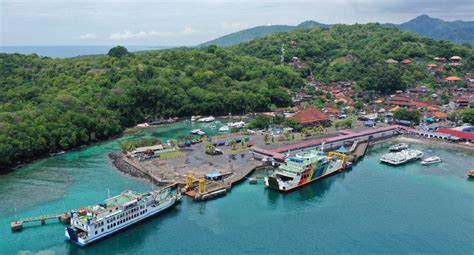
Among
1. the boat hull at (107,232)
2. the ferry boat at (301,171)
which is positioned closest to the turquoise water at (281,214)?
the boat hull at (107,232)

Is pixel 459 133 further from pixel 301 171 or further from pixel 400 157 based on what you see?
pixel 301 171

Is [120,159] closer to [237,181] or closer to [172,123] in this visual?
[237,181]

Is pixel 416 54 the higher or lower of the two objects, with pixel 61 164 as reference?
higher

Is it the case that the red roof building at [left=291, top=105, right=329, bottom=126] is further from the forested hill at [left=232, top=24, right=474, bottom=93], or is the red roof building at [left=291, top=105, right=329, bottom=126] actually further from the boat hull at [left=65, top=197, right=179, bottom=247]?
the boat hull at [left=65, top=197, right=179, bottom=247]

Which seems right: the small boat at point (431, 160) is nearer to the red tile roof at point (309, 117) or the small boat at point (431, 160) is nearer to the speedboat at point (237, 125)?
the red tile roof at point (309, 117)

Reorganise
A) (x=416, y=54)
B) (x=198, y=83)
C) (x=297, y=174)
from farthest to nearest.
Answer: (x=416, y=54) < (x=198, y=83) < (x=297, y=174)

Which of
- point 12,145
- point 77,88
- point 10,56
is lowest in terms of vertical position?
point 12,145

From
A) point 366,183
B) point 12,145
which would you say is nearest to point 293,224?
point 366,183
